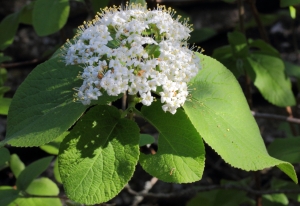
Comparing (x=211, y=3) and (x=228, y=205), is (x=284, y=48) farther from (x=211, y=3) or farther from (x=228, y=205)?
(x=228, y=205)

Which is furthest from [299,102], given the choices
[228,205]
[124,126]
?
[124,126]

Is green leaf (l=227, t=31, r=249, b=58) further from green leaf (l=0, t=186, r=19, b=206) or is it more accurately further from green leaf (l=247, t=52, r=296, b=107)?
green leaf (l=0, t=186, r=19, b=206)

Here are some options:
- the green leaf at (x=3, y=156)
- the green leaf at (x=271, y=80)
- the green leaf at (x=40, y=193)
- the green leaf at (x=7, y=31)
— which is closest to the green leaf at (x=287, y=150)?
the green leaf at (x=271, y=80)

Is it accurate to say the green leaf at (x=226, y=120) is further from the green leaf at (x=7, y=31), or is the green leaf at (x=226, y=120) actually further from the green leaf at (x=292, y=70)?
the green leaf at (x=7, y=31)

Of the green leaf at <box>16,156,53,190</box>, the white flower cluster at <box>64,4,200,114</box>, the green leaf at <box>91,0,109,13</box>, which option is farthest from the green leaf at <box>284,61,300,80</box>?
the green leaf at <box>16,156,53,190</box>

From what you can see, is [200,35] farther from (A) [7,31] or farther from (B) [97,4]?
(A) [7,31]

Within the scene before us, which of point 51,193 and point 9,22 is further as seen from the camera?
point 9,22

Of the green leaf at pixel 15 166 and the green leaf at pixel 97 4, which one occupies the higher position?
the green leaf at pixel 97 4
